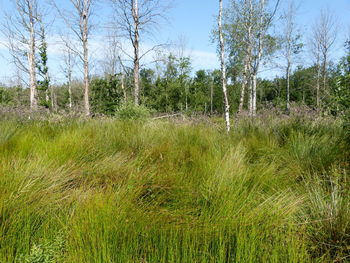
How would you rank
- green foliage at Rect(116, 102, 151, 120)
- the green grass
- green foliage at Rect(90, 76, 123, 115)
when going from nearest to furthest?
the green grass → green foliage at Rect(116, 102, 151, 120) → green foliage at Rect(90, 76, 123, 115)

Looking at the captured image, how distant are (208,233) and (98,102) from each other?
2523cm

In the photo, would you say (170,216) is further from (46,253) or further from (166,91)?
(166,91)

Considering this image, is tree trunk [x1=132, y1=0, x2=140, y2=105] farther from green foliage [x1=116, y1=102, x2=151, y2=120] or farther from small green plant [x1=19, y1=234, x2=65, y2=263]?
small green plant [x1=19, y1=234, x2=65, y2=263]

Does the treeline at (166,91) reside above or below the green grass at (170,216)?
above

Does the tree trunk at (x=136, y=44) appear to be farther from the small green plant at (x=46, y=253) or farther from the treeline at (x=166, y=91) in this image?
the small green plant at (x=46, y=253)

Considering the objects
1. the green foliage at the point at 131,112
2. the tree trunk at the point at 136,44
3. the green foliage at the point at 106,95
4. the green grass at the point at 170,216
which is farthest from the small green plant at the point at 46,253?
the green foliage at the point at 106,95

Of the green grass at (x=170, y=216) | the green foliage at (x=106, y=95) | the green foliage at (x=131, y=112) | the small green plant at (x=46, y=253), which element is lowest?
the small green plant at (x=46, y=253)

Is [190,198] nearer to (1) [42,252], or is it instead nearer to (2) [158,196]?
(2) [158,196]

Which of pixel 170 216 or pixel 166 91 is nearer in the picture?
pixel 170 216

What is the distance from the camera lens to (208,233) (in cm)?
134

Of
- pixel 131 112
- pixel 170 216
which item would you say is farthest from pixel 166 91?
pixel 170 216

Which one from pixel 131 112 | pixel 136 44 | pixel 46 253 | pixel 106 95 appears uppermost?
pixel 136 44

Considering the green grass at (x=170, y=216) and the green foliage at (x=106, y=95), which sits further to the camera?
the green foliage at (x=106, y=95)

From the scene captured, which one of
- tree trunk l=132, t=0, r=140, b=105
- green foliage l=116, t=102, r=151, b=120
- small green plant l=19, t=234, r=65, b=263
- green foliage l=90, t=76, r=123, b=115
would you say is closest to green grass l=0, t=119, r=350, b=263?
small green plant l=19, t=234, r=65, b=263
